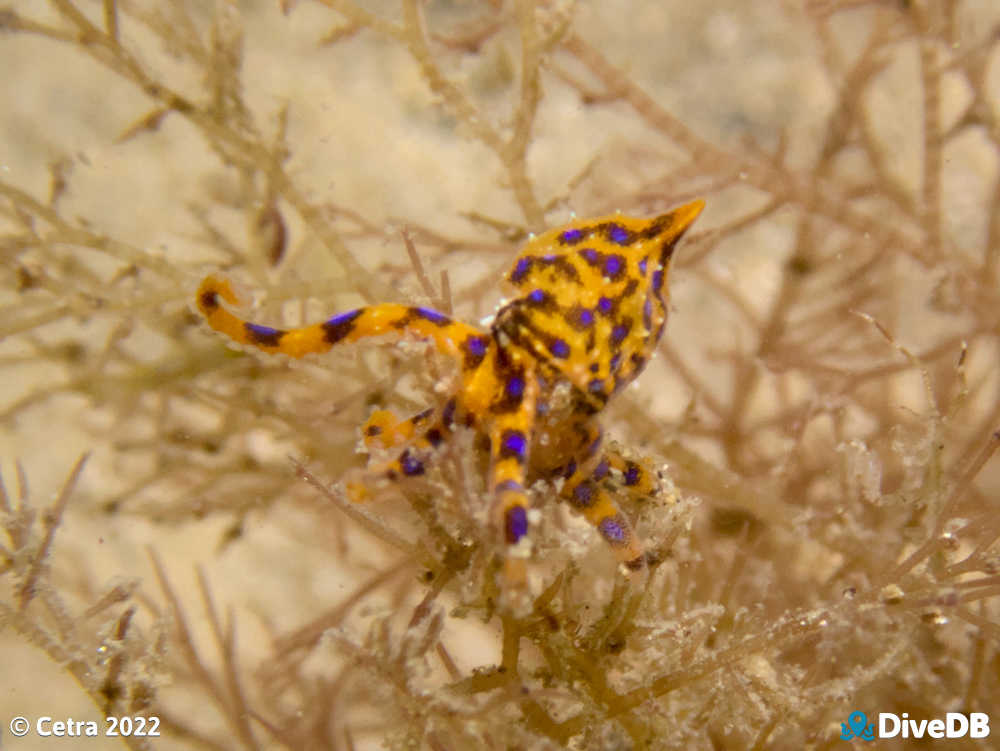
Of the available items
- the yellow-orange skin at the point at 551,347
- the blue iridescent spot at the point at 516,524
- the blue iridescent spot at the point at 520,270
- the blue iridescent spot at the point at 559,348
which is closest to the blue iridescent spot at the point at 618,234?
the yellow-orange skin at the point at 551,347

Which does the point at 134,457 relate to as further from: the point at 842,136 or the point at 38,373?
the point at 842,136

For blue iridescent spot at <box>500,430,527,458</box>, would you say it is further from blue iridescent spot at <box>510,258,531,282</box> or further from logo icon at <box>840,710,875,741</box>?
logo icon at <box>840,710,875,741</box>

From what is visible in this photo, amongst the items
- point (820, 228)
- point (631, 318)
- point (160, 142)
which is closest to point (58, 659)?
point (631, 318)

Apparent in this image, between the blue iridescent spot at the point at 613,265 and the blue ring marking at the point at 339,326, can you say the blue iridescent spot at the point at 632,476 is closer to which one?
the blue iridescent spot at the point at 613,265

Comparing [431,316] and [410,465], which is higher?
[431,316]

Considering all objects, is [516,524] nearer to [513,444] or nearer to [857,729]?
[513,444]

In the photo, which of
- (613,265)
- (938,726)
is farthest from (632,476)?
(938,726)

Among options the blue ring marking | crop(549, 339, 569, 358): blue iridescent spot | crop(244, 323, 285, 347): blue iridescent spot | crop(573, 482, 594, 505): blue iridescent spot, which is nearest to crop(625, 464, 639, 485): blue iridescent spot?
crop(573, 482, 594, 505): blue iridescent spot
